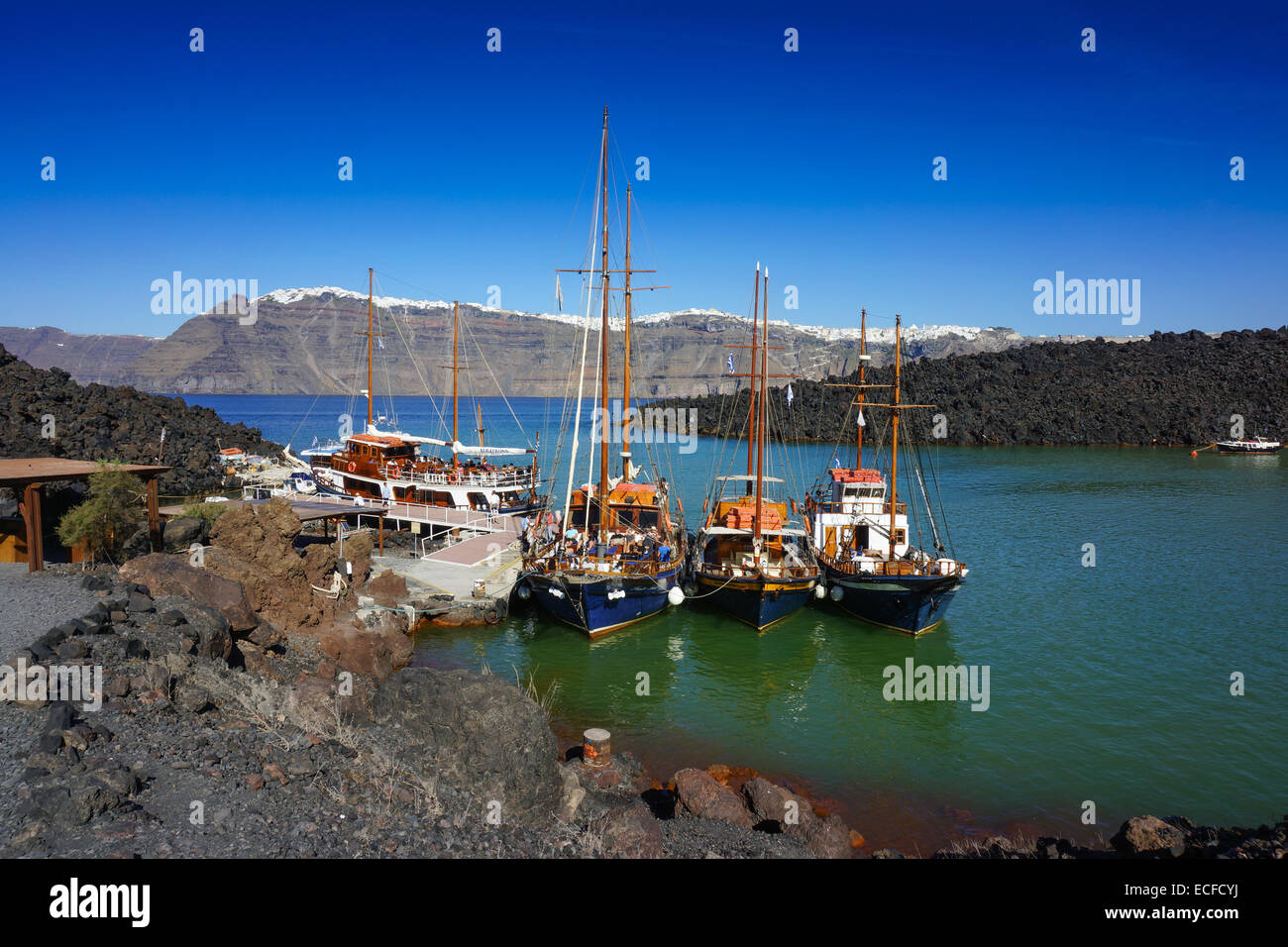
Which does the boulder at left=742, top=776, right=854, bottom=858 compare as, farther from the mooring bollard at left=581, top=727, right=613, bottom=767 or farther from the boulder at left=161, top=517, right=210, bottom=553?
the boulder at left=161, top=517, right=210, bottom=553

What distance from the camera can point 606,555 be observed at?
2484 centimetres

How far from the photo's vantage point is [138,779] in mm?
9531

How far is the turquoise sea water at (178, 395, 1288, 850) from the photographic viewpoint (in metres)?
15.7

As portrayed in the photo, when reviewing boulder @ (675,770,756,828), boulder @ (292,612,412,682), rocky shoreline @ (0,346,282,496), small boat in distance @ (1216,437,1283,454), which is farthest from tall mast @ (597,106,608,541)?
small boat in distance @ (1216,437,1283,454)

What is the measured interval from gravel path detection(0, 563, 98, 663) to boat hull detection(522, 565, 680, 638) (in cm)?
1171

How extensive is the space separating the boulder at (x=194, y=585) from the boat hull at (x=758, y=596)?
1401 centimetres

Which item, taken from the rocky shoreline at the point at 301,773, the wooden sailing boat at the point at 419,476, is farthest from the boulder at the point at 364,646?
the wooden sailing boat at the point at 419,476

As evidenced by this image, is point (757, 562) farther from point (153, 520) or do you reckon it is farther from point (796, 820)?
point (153, 520)

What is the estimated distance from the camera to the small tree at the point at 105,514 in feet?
65.7

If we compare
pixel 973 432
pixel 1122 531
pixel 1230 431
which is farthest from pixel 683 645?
pixel 1230 431

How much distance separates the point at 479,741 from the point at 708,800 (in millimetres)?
4120

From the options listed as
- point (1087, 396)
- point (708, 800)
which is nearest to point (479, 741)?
point (708, 800)
